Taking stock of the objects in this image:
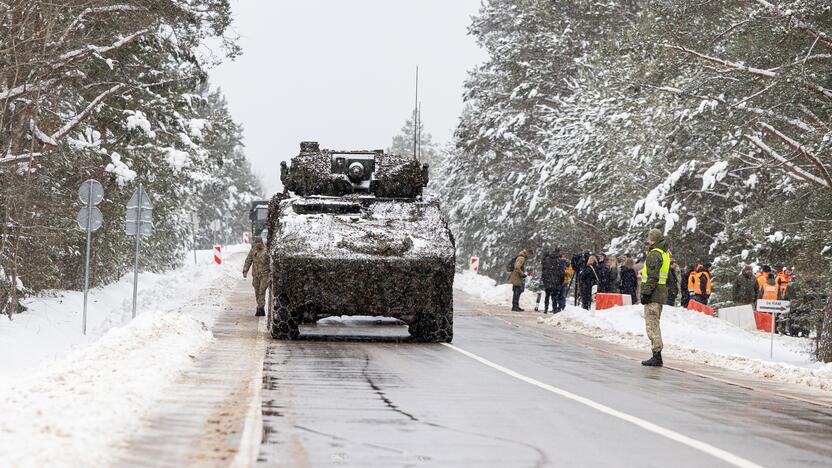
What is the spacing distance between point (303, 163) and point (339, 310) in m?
3.80

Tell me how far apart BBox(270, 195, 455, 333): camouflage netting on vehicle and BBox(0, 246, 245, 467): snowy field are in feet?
5.89

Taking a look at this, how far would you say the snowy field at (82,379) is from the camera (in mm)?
6855

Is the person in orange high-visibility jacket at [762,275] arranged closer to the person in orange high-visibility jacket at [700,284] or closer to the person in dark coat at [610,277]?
the person in orange high-visibility jacket at [700,284]

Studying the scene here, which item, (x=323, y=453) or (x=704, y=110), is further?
(x=704, y=110)

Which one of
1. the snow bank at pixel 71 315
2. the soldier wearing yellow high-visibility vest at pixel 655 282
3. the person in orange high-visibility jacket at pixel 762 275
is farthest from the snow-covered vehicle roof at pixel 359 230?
the person in orange high-visibility jacket at pixel 762 275

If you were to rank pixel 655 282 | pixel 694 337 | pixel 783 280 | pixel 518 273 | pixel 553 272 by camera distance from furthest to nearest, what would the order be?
pixel 518 273 → pixel 553 272 → pixel 783 280 → pixel 694 337 → pixel 655 282

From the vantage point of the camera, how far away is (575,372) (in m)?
14.4

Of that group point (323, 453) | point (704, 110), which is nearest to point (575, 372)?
point (323, 453)

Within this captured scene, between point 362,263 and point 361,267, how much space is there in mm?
63

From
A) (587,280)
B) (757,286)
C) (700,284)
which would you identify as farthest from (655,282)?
(700,284)

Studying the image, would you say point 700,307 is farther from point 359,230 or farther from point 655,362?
point 359,230

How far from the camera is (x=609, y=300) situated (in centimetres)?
3083

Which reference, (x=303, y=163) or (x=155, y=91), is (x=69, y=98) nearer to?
(x=155, y=91)

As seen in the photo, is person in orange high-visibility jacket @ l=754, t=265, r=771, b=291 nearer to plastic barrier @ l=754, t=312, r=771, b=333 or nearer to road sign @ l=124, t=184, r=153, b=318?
plastic barrier @ l=754, t=312, r=771, b=333
